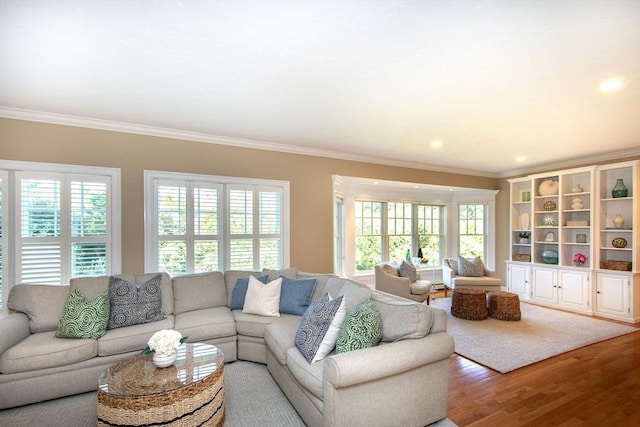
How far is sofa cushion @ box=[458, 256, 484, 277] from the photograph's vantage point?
5.91 meters

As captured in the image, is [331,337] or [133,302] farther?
[133,302]

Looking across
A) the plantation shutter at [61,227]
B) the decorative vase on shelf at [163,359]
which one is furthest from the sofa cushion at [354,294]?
the plantation shutter at [61,227]

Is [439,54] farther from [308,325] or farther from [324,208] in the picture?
[324,208]

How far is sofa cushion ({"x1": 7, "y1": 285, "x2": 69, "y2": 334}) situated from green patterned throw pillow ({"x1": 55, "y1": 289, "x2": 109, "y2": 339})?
156mm

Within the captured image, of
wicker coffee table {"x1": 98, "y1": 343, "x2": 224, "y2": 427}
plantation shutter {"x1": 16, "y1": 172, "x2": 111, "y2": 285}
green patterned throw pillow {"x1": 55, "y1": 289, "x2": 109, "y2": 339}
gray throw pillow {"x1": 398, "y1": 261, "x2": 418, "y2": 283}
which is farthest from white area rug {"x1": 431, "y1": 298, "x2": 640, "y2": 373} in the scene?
plantation shutter {"x1": 16, "y1": 172, "x2": 111, "y2": 285}

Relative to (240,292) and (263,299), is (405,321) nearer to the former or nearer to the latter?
(263,299)

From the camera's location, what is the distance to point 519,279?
6148 mm

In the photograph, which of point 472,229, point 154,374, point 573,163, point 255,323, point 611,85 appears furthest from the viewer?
point 472,229

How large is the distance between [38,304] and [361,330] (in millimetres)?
3070

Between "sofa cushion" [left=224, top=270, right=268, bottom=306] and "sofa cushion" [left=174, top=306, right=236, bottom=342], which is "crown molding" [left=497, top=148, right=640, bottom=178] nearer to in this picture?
"sofa cushion" [left=224, top=270, right=268, bottom=306]

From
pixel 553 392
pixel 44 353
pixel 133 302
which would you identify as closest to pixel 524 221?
pixel 553 392

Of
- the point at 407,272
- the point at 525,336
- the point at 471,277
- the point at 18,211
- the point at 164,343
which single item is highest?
the point at 18,211

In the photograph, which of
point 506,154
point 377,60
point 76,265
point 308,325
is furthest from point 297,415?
point 506,154

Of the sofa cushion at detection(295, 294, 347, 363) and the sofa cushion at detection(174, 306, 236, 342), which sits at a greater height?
the sofa cushion at detection(295, 294, 347, 363)
